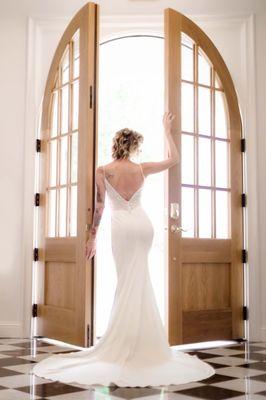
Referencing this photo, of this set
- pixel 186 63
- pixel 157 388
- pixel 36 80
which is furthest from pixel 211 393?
pixel 36 80

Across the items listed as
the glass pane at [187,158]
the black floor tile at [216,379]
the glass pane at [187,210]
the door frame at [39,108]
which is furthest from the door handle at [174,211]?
the black floor tile at [216,379]

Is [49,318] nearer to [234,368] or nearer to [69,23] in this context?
[234,368]

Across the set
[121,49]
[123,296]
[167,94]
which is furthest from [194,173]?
[121,49]

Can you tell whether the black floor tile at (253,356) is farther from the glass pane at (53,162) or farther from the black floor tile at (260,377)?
the glass pane at (53,162)

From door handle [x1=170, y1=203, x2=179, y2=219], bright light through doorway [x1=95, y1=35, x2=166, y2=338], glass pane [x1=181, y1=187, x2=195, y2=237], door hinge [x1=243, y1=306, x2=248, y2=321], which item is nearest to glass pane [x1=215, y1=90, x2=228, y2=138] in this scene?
glass pane [x1=181, y1=187, x2=195, y2=237]

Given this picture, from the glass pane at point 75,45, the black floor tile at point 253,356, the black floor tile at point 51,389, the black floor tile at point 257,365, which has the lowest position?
the black floor tile at point 253,356

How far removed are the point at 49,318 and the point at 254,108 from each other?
8.65 ft

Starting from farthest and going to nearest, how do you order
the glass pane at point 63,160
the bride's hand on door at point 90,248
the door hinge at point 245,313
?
1. the door hinge at point 245,313
2. the glass pane at point 63,160
3. the bride's hand on door at point 90,248

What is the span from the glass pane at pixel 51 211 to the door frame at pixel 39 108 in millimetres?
188

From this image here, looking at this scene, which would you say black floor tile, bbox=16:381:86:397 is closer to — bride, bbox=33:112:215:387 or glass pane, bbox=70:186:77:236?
bride, bbox=33:112:215:387

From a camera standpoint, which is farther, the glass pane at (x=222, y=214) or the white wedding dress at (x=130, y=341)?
the glass pane at (x=222, y=214)

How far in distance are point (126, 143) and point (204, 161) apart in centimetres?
124

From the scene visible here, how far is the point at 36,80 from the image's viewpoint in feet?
17.3

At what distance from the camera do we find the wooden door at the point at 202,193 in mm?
4520
